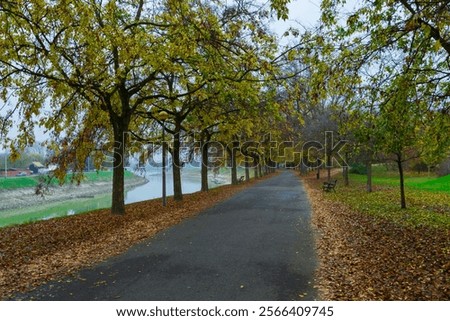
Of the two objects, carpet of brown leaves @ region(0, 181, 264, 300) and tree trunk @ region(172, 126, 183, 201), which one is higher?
tree trunk @ region(172, 126, 183, 201)

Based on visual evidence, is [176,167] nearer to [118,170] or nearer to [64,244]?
[118,170]

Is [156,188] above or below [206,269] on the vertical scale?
below

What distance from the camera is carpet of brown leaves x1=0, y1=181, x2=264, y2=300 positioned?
7430mm

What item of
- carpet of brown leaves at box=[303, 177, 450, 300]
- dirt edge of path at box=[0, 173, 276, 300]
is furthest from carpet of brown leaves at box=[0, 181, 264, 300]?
carpet of brown leaves at box=[303, 177, 450, 300]

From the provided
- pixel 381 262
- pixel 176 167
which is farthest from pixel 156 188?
pixel 381 262

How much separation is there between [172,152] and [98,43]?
12784mm

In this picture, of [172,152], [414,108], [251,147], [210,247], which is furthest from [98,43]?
[251,147]

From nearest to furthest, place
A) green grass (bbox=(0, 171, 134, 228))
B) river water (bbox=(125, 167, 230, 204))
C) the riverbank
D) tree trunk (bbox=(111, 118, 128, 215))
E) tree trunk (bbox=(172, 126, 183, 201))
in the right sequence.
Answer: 1. tree trunk (bbox=(111, 118, 128, 215))
2. tree trunk (bbox=(172, 126, 183, 201))
3. green grass (bbox=(0, 171, 134, 228))
4. river water (bbox=(125, 167, 230, 204))
5. the riverbank

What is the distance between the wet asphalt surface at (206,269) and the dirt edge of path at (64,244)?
0.48 metres

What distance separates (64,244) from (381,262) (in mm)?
8193

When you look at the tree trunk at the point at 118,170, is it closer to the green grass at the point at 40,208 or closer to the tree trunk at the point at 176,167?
the green grass at the point at 40,208

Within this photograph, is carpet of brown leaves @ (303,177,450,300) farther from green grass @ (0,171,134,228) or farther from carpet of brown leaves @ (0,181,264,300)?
green grass @ (0,171,134,228)

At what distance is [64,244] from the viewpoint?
34.3 feet
